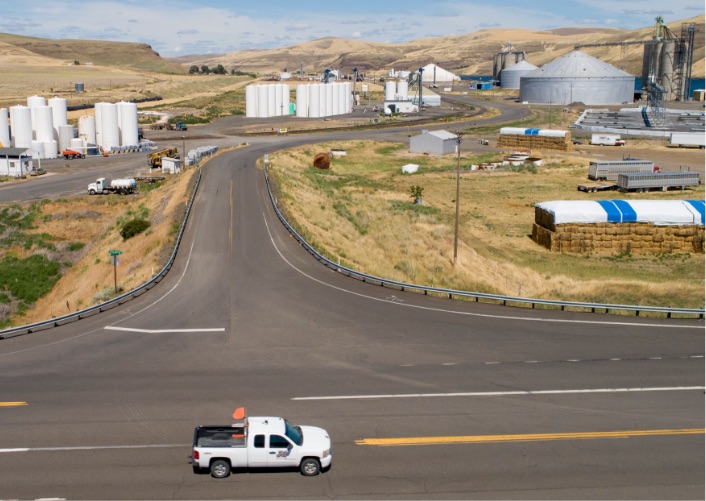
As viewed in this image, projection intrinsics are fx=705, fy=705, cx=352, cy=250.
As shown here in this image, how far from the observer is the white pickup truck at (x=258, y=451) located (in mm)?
16688

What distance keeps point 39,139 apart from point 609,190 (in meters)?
70.0

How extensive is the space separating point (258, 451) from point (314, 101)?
131230 millimetres

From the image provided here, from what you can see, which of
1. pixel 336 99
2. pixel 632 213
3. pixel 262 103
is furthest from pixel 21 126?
pixel 632 213

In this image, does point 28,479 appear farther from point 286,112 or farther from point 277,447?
point 286,112

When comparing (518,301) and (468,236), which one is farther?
(468,236)

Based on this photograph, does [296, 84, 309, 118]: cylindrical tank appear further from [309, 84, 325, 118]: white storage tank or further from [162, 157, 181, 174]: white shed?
[162, 157, 181, 174]: white shed

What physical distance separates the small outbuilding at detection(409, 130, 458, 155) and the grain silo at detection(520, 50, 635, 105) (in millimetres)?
75450

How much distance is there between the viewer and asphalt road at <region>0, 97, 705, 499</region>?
1681cm

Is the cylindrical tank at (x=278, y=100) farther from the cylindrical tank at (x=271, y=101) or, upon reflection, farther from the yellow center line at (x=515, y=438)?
the yellow center line at (x=515, y=438)

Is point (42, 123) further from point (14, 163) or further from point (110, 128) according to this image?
point (14, 163)

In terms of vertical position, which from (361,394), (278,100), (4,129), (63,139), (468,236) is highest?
(278,100)

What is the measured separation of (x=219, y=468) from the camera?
54.9 ft

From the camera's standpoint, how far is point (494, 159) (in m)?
92.6

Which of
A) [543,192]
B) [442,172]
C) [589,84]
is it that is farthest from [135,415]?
[589,84]
